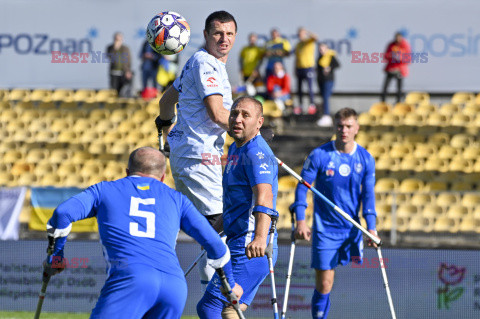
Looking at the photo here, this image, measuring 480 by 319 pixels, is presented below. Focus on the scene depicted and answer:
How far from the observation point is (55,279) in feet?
36.3

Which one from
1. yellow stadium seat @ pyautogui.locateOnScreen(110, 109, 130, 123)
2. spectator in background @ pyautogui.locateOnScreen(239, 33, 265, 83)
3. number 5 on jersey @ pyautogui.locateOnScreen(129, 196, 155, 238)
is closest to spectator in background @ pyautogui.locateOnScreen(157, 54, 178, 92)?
yellow stadium seat @ pyautogui.locateOnScreen(110, 109, 130, 123)

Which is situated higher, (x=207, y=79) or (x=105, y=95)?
(x=207, y=79)

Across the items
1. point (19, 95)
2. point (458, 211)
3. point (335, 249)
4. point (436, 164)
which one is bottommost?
point (458, 211)

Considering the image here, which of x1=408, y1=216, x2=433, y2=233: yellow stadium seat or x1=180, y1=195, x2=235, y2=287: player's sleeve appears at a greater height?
x1=180, y1=195, x2=235, y2=287: player's sleeve

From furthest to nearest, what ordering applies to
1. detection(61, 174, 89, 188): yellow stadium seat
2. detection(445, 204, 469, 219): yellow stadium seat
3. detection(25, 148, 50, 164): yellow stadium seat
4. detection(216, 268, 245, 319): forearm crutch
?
detection(25, 148, 50, 164): yellow stadium seat < detection(61, 174, 89, 188): yellow stadium seat < detection(445, 204, 469, 219): yellow stadium seat < detection(216, 268, 245, 319): forearm crutch

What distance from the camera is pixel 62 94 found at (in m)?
20.8

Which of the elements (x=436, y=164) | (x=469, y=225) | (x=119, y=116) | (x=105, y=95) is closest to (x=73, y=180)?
(x=119, y=116)

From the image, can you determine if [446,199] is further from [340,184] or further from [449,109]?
[340,184]

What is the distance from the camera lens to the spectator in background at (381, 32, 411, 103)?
18192 millimetres

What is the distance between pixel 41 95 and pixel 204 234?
53.6 feet

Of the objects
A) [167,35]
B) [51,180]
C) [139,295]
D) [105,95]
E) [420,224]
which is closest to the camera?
[139,295]

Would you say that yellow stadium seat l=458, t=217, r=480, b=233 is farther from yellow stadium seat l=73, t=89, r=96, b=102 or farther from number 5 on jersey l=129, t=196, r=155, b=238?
yellow stadium seat l=73, t=89, r=96, b=102

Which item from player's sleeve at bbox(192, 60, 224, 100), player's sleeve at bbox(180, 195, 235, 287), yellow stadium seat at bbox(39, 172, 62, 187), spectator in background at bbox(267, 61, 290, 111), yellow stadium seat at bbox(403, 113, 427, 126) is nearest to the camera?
player's sleeve at bbox(180, 195, 235, 287)

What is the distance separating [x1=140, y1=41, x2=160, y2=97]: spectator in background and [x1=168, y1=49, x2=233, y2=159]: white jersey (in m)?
12.7
